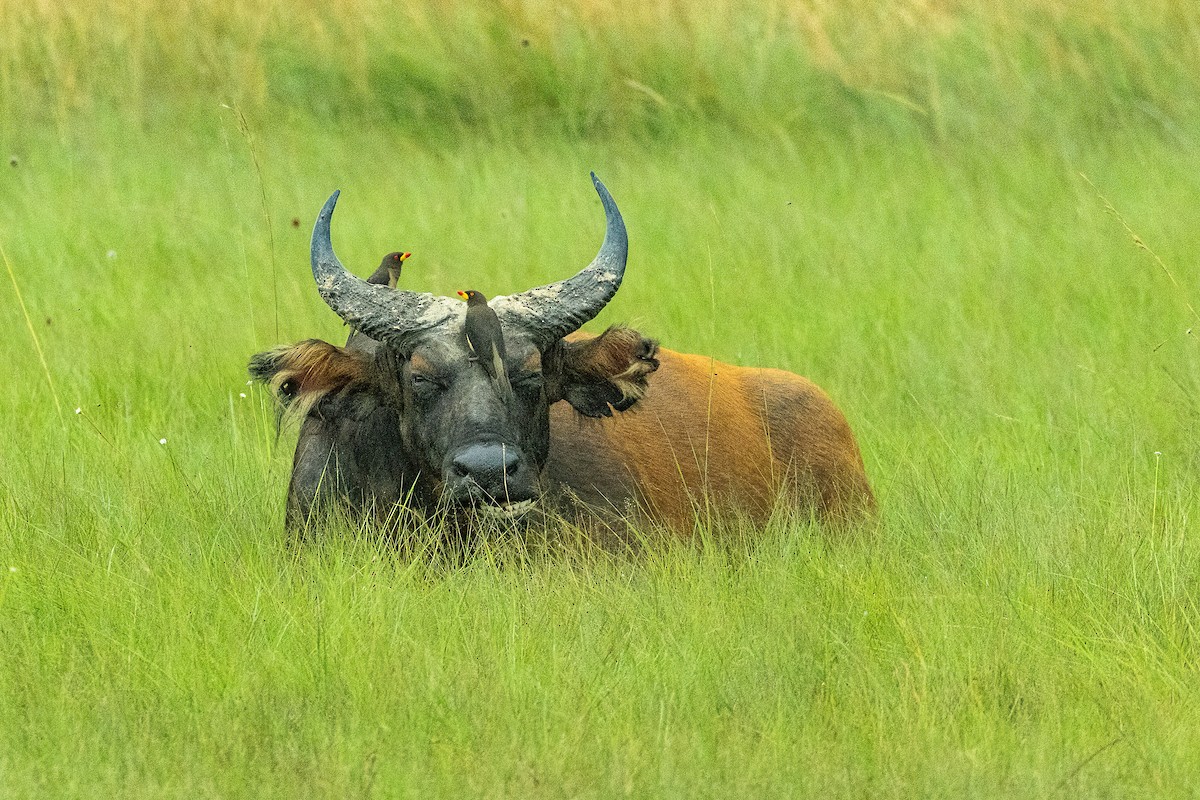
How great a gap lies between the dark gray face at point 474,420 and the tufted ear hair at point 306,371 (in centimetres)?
18

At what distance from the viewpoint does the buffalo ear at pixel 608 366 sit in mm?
6039

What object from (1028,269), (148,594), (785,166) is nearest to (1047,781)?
(148,594)

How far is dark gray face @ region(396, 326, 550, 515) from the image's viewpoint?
539 cm

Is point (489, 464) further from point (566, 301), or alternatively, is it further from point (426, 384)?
point (566, 301)

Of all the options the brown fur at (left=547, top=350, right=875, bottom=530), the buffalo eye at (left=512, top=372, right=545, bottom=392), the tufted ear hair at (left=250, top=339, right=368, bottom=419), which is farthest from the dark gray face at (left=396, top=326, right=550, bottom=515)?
the brown fur at (left=547, top=350, right=875, bottom=530)

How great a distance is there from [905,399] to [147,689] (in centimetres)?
451

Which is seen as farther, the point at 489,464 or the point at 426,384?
the point at 426,384

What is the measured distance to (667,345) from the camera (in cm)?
916

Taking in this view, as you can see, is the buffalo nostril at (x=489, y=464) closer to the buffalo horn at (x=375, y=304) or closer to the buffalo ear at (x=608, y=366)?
the buffalo horn at (x=375, y=304)

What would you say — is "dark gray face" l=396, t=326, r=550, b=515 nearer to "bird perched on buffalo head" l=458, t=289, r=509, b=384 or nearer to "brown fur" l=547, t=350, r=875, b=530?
"bird perched on buffalo head" l=458, t=289, r=509, b=384

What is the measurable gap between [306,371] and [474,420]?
741mm

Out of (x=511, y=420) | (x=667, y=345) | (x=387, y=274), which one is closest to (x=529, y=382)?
(x=511, y=420)

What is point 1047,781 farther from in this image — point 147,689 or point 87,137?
point 87,137

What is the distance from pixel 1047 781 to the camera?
4.13 m
